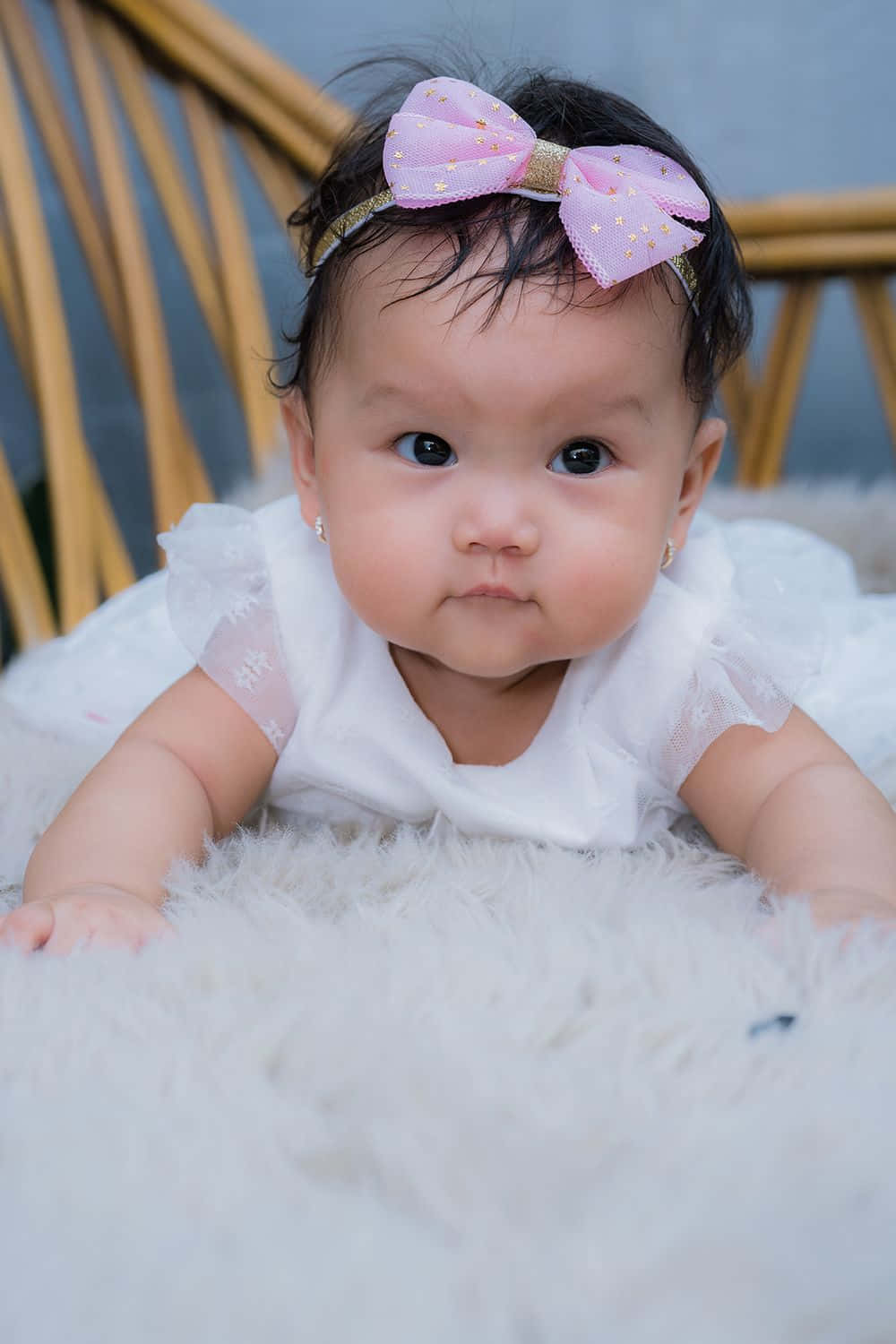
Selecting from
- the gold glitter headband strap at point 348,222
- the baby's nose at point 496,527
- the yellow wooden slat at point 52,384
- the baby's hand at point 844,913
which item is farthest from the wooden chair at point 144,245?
the baby's hand at point 844,913

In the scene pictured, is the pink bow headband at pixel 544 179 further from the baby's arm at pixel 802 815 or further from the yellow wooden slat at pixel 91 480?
the yellow wooden slat at pixel 91 480

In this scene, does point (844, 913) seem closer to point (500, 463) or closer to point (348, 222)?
point (500, 463)

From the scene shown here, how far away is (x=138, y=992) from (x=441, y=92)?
554mm

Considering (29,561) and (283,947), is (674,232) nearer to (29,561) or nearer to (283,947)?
(283,947)

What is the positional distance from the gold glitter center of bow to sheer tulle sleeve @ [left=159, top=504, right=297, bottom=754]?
0.34m

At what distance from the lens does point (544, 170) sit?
30.1 inches

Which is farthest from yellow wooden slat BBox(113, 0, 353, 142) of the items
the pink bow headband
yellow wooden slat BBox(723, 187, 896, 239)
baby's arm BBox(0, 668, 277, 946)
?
baby's arm BBox(0, 668, 277, 946)

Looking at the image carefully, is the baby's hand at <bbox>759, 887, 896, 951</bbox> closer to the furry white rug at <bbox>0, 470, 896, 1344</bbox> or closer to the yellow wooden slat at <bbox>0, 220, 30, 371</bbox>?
the furry white rug at <bbox>0, 470, 896, 1344</bbox>

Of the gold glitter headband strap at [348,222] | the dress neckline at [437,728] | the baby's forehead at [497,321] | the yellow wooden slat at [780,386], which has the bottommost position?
the yellow wooden slat at [780,386]

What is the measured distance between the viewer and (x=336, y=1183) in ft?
1.56

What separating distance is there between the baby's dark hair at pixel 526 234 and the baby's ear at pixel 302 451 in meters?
0.02

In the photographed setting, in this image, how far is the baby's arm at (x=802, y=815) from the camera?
0.73 metres

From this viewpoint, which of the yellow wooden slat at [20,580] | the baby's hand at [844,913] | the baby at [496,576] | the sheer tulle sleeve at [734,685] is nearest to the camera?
the baby's hand at [844,913]

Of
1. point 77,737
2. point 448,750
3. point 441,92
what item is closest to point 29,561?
point 77,737
